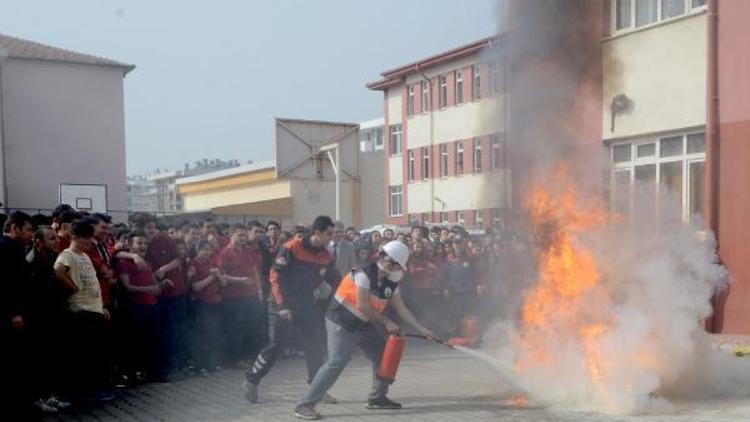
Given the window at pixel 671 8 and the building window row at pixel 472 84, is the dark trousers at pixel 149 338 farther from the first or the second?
the window at pixel 671 8

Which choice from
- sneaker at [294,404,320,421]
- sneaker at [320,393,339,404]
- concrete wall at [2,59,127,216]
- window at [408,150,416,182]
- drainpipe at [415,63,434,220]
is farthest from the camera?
window at [408,150,416,182]

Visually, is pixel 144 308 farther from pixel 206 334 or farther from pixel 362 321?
pixel 362 321

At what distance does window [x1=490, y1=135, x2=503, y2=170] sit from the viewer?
10.4m

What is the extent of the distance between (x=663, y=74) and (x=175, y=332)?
8594 millimetres

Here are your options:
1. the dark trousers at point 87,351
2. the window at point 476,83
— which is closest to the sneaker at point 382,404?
the dark trousers at point 87,351

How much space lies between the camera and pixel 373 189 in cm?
3956

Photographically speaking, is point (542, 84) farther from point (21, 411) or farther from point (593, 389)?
point (21, 411)

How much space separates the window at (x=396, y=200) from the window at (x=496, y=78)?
75.6 feet

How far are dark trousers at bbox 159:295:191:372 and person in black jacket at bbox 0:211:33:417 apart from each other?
2.20 m

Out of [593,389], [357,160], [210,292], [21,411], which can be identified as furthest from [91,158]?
[593,389]

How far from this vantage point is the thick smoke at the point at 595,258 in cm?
721

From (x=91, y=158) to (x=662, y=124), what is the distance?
65.3 ft

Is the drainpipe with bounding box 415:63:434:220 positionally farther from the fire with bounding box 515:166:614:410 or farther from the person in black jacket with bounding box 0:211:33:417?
the person in black jacket with bounding box 0:211:33:417

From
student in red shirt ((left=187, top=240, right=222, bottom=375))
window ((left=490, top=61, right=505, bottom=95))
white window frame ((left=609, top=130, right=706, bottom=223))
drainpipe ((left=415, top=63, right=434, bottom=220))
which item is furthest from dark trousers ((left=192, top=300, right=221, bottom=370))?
drainpipe ((left=415, top=63, right=434, bottom=220))
